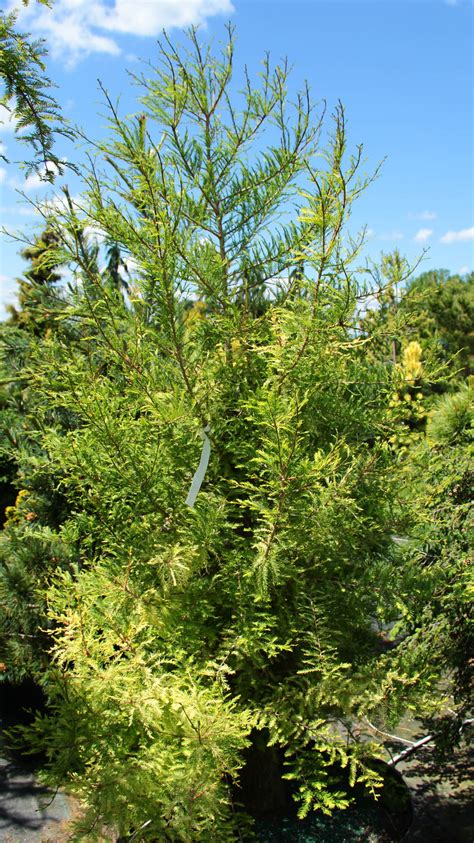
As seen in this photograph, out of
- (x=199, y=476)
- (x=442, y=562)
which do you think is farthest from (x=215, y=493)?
(x=442, y=562)

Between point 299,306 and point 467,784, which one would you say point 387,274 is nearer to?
point 299,306

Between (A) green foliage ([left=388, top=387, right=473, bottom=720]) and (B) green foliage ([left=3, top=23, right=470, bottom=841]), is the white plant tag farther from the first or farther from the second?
(A) green foliage ([left=388, top=387, right=473, bottom=720])

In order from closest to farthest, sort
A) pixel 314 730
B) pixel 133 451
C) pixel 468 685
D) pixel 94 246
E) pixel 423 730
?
1. pixel 314 730
2. pixel 133 451
3. pixel 94 246
4. pixel 468 685
5. pixel 423 730

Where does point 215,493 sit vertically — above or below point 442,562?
above

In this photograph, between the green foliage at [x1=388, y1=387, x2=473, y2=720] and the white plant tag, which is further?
the green foliage at [x1=388, y1=387, x2=473, y2=720]

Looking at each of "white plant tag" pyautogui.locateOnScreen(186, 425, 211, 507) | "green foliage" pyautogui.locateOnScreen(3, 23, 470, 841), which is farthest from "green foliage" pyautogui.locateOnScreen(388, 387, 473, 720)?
"white plant tag" pyautogui.locateOnScreen(186, 425, 211, 507)

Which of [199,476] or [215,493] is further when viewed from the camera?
[215,493]

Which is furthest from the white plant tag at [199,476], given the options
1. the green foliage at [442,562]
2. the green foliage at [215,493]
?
the green foliage at [442,562]

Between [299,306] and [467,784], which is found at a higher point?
[299,306]

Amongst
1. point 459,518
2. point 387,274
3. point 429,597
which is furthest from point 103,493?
point 459,518

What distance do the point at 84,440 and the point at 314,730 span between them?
1.58 meters

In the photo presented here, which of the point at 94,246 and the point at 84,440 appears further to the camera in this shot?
the point at 94,246

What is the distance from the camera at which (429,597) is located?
310cm

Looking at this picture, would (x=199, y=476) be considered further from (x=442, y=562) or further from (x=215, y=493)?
(x=442, y=562)
